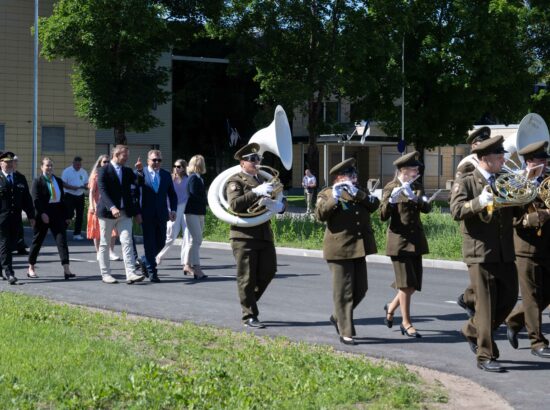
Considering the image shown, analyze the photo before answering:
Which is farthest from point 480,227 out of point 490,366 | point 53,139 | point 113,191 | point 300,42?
point 53,139

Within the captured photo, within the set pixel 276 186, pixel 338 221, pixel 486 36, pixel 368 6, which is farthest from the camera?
pixel 486 36

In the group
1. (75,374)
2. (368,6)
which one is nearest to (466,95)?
(368,6)

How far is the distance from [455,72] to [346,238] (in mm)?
33659

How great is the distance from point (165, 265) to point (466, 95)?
27.4 meters

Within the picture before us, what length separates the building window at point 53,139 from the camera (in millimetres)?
41194

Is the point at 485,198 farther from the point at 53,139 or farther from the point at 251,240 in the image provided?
the point at 53,139

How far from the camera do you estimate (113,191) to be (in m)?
13.2

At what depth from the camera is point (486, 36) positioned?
4075 centimetres

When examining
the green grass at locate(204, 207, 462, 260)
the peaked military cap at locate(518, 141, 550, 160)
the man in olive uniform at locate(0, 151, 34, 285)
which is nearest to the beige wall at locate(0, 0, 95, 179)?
the green grass at locate(204, 207, 462, 260)

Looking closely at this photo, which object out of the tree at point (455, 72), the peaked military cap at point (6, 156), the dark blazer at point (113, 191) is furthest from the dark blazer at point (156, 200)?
the tree at point (455, 72)

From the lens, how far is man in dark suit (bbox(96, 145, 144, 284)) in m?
13.1

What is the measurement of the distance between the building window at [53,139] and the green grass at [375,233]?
1929 centimetres

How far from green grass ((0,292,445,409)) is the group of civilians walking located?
13.5 ft

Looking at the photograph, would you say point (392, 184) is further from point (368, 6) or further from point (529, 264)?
point (368, 6)
